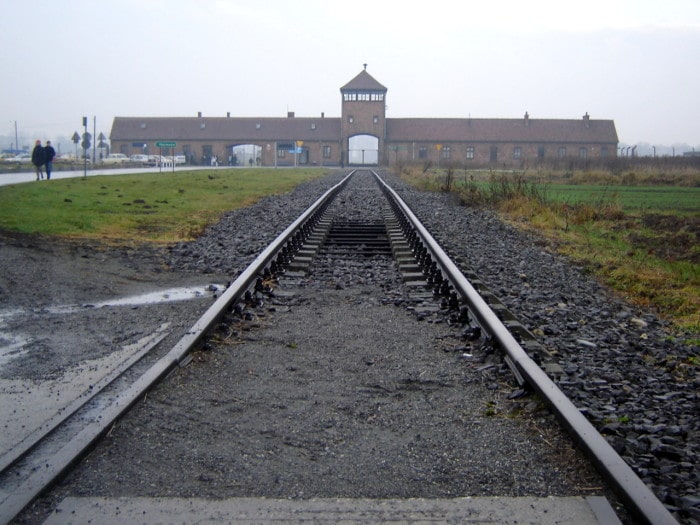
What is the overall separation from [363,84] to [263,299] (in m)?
97.2

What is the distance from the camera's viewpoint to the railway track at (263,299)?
3.14m

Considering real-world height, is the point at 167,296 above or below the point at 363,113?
below

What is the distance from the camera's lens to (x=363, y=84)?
10156 cm

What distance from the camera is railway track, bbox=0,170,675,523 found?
314cm

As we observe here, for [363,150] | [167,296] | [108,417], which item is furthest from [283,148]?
[108,417]

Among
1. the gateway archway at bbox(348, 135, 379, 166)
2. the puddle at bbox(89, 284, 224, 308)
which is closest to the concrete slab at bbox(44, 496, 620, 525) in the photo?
the puddle at bbox(89, 284, 224, 308)

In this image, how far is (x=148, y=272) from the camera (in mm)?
9445

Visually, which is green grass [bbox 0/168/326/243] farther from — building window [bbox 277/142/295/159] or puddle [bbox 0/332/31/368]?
building window [bbox 277/142/295/159]

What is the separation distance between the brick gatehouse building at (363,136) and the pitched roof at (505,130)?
5.3 inches

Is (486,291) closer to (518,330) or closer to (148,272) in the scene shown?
(518,330)

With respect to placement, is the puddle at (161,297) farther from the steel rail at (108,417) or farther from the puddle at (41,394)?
the puddle at (41,394)

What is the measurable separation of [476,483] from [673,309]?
209 inches

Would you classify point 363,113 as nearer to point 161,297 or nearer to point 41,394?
point 161,297

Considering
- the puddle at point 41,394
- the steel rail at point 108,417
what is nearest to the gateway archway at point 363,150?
the steel rail at point 108,417
